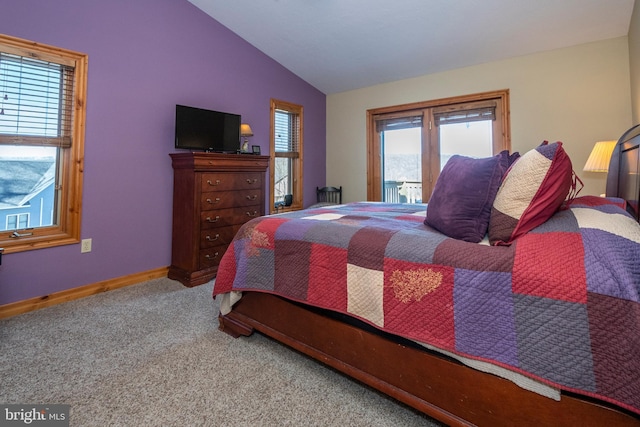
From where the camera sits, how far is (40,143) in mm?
2330

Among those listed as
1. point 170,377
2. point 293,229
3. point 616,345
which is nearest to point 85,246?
point 170,377

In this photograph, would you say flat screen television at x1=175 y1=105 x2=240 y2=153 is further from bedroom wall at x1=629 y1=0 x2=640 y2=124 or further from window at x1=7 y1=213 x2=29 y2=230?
bedroom wall at x1=629 y1=0 x2=640 y2=124

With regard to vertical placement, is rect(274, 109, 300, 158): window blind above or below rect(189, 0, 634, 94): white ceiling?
below

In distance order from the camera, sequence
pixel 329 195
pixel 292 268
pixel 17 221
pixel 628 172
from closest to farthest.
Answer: pixel 292 268, pixel 628 172, pixel 17 221, pixel 329 195

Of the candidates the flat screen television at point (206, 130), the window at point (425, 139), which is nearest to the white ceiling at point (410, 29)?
the window at point (425, 139)

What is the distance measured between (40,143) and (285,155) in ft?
9.07

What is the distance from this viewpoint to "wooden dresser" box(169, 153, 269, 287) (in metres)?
2.85

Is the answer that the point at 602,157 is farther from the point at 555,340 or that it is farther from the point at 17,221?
the point at 17,221

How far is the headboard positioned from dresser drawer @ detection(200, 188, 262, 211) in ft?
9.68

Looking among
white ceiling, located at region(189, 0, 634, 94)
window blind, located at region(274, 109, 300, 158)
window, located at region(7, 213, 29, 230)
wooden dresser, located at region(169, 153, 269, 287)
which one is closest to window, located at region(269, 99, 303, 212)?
window blind, located at region(274, 109, 300, 158)

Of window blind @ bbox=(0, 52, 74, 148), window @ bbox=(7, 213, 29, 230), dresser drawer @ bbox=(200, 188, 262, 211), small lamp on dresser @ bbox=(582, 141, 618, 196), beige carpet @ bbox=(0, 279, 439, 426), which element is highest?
window blind @ bbox=(0, 52, 74, 148)

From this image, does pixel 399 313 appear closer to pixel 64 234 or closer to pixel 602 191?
pixel 64 234

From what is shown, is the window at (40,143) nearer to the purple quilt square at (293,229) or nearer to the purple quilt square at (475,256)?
the purple quilt square at (293,229)

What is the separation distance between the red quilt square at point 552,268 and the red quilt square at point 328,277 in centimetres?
65
